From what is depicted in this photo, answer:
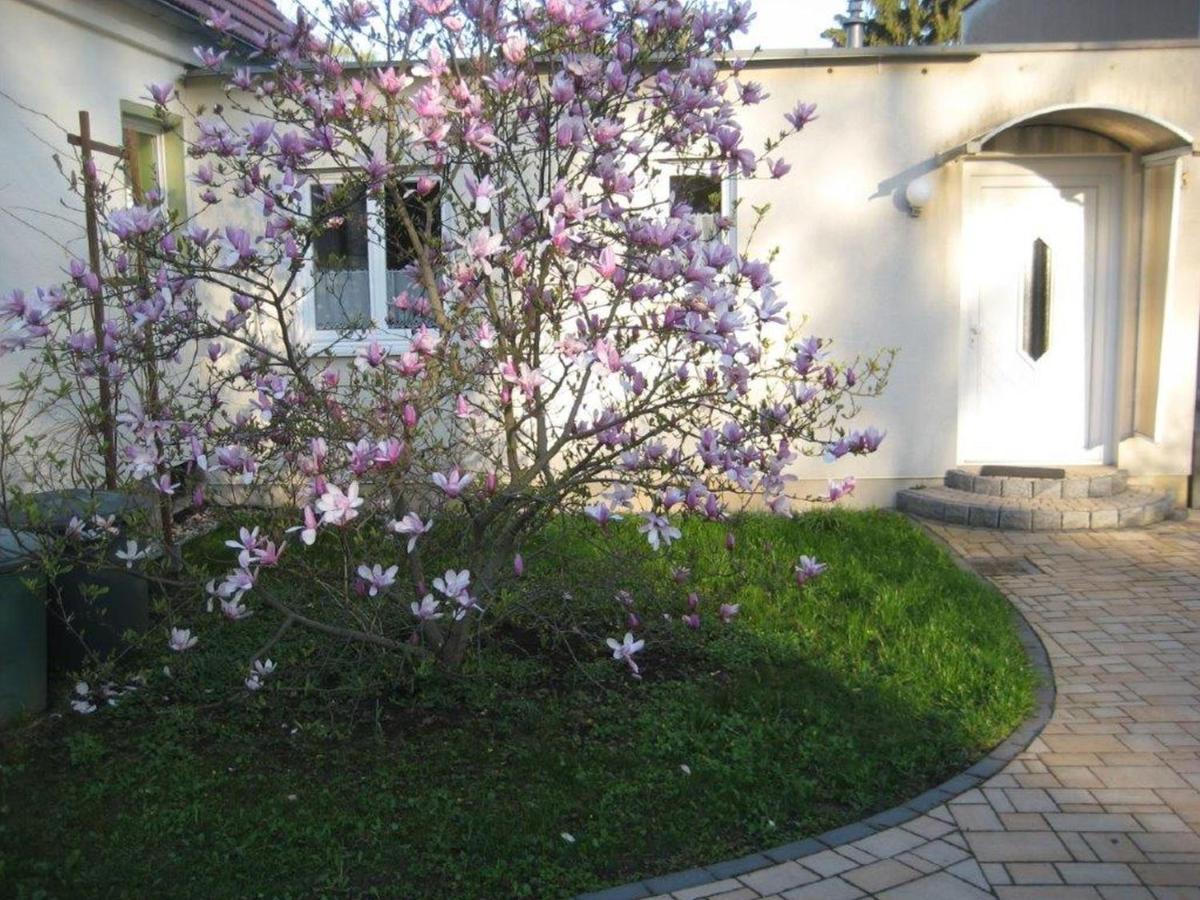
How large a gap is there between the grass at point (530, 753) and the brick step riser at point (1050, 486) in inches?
114

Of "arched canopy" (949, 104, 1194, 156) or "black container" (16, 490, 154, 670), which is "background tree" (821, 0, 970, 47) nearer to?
"arched canopy" (949, 104, 1194, 156)

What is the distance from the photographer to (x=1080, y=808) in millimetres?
4438

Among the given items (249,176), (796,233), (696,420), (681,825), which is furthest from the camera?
(796,233)

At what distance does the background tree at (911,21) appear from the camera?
98.5 ft

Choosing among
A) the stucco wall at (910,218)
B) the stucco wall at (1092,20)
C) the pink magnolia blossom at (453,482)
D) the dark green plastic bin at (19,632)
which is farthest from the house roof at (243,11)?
the stucco wall at (1092,20)

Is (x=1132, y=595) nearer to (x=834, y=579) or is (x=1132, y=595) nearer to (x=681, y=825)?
(x=834, y=579)

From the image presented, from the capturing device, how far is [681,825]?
171 inches

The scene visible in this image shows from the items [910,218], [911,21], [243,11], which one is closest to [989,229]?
[910,218]

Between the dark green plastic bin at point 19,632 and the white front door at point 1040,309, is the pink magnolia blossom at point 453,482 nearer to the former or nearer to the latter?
the dark green plastic bin at point 19,632

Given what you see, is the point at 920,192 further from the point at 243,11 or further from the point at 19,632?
the point at 19,632

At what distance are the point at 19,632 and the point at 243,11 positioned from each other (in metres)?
6.56

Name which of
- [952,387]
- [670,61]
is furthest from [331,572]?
[952,387]

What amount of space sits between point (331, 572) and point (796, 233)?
5309 millimetres

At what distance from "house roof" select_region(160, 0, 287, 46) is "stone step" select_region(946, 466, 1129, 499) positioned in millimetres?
6152
